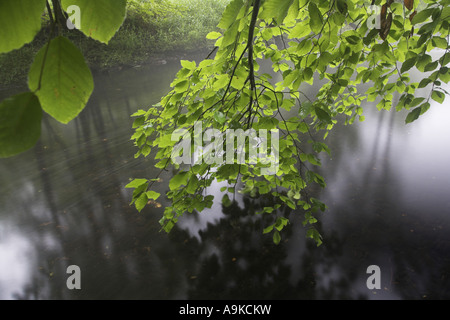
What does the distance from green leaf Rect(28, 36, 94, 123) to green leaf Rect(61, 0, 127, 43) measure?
3cm

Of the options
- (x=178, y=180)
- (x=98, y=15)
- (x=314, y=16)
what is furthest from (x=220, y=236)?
(x=98, y=15)

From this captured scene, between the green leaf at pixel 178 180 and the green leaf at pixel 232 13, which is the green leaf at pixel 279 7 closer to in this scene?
the green leaf at pixel 232 13

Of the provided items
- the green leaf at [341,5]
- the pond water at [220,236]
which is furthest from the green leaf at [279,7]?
the pond water at [220,236]

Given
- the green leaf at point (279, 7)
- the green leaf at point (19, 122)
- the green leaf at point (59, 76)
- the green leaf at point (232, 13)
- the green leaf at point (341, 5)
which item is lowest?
the green leaf at point (19, 122)

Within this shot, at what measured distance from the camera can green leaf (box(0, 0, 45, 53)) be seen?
0.47 feet

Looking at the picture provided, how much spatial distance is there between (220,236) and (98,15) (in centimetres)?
174

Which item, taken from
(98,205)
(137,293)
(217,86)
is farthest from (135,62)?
(217,86)

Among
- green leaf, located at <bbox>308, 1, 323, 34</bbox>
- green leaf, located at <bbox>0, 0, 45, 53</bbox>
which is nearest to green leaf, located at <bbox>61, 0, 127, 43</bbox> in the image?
green leaf, located at <bbox>0, 0, 45, 53</bbox>

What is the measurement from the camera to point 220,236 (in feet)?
5.90

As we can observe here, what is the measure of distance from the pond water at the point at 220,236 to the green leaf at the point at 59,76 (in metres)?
1.45

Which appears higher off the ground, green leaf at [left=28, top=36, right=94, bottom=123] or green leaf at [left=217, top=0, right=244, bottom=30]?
green leaf at [left=217, top=0, right=244, bottom=30]

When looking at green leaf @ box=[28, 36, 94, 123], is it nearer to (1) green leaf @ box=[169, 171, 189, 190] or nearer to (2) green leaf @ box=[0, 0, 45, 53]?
(2) green leaf @ box=[0, 0, 45, 53]

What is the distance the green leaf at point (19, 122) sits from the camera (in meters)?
0.13
